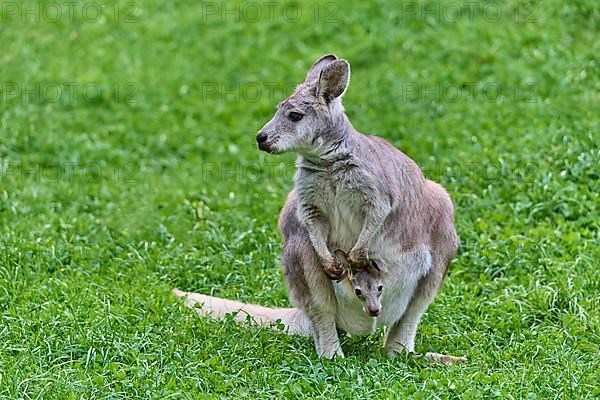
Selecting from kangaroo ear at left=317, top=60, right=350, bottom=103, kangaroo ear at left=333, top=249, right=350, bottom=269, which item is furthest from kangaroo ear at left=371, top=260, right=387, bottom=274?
kangaroo ear at left=317, top=60, right=350, bottom=103

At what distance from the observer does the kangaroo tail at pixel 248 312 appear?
6.37m

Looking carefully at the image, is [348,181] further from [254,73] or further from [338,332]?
[254,73]

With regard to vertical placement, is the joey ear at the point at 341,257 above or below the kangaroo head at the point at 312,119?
below

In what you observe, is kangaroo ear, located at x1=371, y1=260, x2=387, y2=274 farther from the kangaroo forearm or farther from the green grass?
the green grass

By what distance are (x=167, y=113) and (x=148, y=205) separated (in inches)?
104

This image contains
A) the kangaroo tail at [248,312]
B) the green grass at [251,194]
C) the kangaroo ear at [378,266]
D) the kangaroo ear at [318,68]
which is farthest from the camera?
the kangaroo tail at [248,312]

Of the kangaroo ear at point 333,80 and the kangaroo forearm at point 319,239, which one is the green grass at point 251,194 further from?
the kangaroo ear at point 333,80

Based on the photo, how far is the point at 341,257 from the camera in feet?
19.4

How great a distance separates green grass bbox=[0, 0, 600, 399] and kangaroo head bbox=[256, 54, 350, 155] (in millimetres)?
1234

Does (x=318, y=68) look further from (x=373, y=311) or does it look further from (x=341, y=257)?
(x=373, y=311)

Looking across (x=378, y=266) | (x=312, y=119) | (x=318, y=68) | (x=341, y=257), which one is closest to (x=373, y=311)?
(x=378, y=266)

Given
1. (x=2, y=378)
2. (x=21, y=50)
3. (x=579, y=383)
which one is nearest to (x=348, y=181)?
(x=579, y=383)

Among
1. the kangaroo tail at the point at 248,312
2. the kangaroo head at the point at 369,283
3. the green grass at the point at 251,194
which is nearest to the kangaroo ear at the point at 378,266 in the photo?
the kangaroo head at the point at 369,283

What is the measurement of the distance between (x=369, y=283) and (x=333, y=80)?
1.16m
